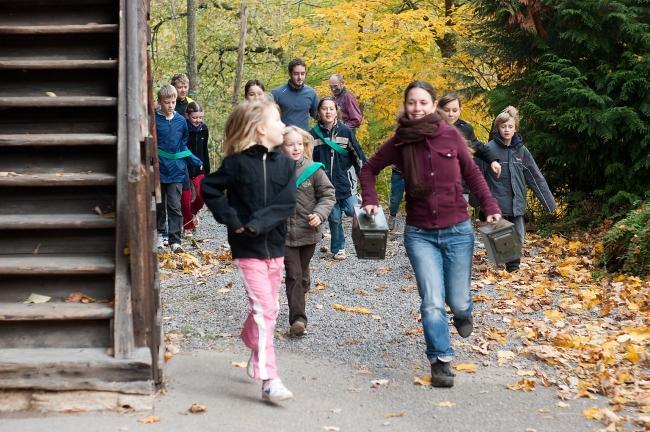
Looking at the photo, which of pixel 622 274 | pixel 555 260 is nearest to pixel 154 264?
pixel 622 274

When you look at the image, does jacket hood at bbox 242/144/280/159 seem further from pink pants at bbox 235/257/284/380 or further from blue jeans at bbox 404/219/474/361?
blue jeans at bbox 404/219/474/361

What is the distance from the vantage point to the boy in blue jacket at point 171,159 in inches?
477

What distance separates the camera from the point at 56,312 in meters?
6.21

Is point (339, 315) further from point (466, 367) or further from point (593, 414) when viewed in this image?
point (593, 414)

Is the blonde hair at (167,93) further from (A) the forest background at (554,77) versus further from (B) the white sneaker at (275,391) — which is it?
(B) the white sneaker at (275,391)

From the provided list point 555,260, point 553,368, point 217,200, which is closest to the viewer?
point 217,200

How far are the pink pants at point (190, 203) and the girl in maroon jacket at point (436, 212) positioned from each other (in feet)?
22.6

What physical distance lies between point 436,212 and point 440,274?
1.53 ft

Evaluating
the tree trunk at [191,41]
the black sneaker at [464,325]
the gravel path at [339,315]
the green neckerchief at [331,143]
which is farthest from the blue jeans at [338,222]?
the tree trunk at [191,41]

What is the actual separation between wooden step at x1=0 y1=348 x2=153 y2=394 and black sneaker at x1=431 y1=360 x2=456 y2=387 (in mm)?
2088

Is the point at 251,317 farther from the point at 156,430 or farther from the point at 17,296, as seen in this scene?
the point at 17,296

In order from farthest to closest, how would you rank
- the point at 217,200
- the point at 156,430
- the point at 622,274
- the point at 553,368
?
1. the point at 622,274
2. the point at 553,368
3. the point at 217,200
4. the point at 156,430

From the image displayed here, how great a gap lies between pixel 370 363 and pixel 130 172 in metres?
2.65

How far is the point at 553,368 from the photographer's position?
7309 millimetres
